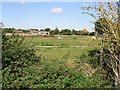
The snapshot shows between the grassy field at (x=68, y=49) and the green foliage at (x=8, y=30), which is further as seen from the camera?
the grassy field at (x=68, y=49)

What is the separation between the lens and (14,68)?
31.1 feet

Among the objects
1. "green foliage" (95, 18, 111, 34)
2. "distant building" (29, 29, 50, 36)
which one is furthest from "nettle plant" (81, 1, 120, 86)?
"distant building" (29, 29, 50, 36)

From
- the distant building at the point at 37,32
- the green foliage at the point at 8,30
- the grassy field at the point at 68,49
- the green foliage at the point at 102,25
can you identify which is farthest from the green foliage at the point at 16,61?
the distant building at the point at 37,32

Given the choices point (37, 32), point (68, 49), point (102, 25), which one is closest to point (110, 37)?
point (102, 25)

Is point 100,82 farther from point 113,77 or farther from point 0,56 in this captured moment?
point 0,56

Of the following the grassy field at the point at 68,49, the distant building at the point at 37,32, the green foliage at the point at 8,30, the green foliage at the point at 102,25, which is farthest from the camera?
the distant building at the point at 37,32

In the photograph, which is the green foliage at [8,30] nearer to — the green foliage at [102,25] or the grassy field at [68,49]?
the grassy field at [68,49]

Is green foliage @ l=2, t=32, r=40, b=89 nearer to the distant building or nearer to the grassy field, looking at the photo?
the grassy field

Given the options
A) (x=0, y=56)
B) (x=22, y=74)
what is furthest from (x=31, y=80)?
(x=0, y=56)

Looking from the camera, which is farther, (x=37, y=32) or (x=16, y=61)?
(x=37, y=32)

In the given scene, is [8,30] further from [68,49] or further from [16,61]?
[68,49]

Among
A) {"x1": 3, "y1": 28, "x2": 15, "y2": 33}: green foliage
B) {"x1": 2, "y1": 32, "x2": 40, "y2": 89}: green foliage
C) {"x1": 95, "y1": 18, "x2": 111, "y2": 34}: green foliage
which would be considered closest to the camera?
{"x1": 2, "y1": 32, "x2": 40, "y2": 89}: green foliage

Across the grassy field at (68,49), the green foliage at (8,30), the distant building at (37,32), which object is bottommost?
the grassy field at (68,49)

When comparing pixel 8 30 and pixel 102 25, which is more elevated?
pixel 102 25
